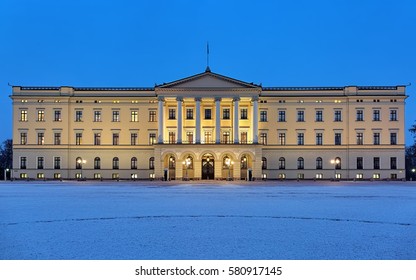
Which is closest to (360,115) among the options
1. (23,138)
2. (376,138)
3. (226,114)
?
(376,138)

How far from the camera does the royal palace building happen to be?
68062 millimetres

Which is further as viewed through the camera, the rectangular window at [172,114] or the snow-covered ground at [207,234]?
the rectangular window at [172,114]

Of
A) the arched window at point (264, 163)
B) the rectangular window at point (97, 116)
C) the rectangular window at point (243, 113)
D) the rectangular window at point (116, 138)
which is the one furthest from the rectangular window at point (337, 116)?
the rectangular window at point (97, 116)

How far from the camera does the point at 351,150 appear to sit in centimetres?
6838

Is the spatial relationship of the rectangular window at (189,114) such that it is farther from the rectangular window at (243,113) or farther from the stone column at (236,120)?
the rectangular window at (243,113)

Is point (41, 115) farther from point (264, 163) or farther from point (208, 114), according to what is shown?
point (264, 163)

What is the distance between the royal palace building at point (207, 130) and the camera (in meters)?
68.1

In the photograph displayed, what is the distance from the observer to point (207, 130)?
2653 inches

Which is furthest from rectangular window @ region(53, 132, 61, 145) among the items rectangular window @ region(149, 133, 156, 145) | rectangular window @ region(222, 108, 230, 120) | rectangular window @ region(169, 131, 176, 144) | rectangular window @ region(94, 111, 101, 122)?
rectangular window @ region(222, 108, 230, 120)

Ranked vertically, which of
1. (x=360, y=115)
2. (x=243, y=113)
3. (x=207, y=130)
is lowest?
(x=207, y=130)

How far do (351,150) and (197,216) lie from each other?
184ft

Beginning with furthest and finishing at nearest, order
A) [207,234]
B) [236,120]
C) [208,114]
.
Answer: [208,114] → [236,120] → [207,234]

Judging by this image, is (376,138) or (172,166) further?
(376,138)

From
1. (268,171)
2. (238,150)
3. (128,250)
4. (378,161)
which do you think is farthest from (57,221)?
(378,161)
